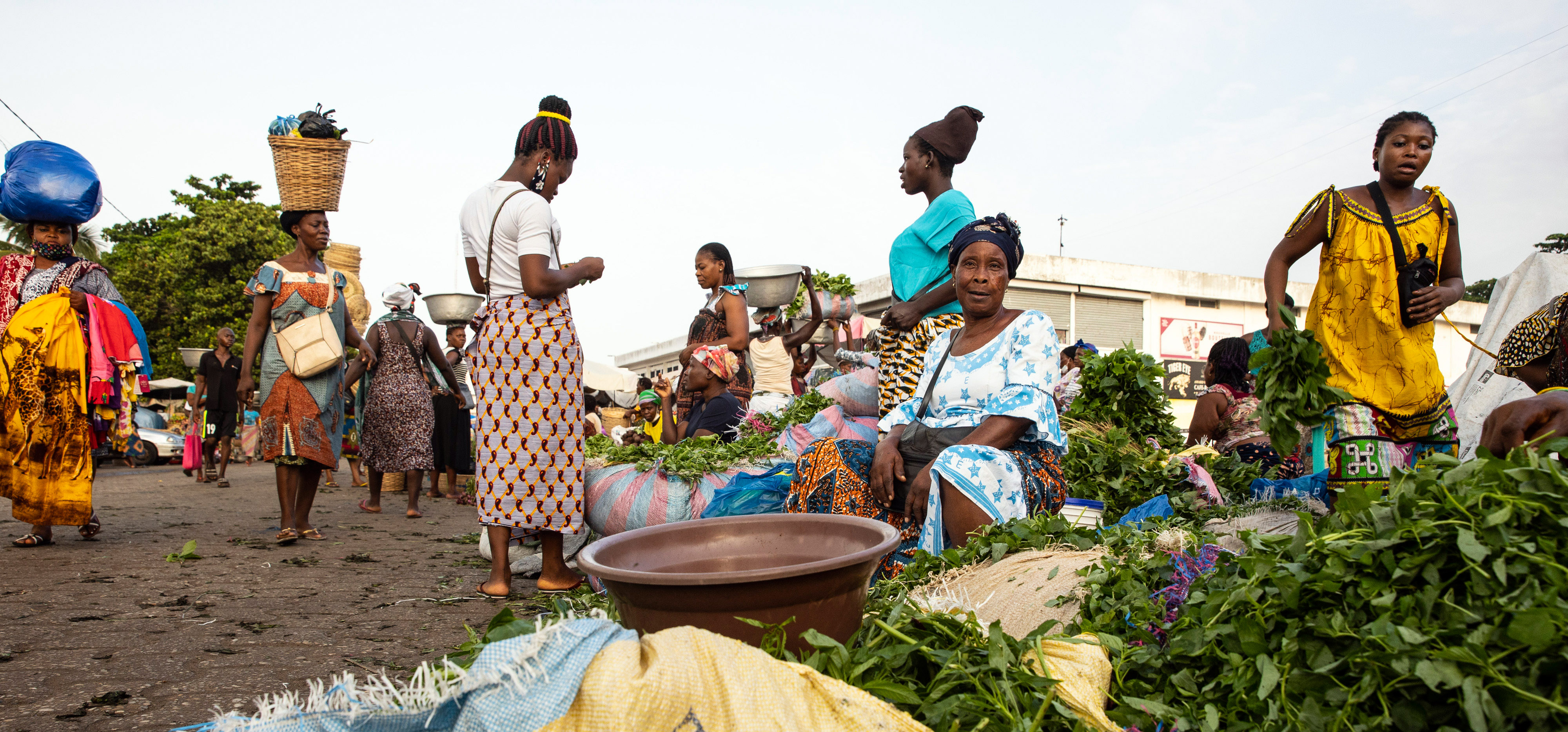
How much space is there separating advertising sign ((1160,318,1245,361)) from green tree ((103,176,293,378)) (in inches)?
932

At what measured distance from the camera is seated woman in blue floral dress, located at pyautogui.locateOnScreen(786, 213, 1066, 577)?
2.85 metres

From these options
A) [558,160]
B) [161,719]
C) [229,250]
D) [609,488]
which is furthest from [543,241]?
[229,250]

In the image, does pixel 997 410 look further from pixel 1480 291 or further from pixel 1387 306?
pixel 1480 291

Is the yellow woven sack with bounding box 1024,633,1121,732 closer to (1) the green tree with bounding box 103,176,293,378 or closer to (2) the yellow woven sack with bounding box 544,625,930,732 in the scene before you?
(2) the yellow woven sack with bounding box 544,625,930,732

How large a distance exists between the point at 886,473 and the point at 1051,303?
18008 mm

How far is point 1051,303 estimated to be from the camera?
20.0 meters

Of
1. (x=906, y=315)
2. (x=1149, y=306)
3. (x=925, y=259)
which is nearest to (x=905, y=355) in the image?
(x=906, y=315)

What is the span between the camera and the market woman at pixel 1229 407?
5.14m

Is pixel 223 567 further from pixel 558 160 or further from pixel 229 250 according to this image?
pixel 229 250

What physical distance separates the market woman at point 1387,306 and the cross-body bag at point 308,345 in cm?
493

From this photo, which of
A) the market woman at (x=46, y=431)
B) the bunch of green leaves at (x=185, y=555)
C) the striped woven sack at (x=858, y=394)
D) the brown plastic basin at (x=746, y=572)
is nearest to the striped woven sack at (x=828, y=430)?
the striped woven sack at (x=858, y=394)

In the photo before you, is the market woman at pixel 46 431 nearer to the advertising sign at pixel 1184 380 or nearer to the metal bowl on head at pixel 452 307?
the metal bowl on head at pixel 452 307

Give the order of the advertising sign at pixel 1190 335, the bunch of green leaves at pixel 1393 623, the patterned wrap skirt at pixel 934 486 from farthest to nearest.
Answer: the advertising sign at pixel 1190 335 → the patterned wrap skirt at pixel 934 486 → the bunch of green leaves at pixel 1393 623

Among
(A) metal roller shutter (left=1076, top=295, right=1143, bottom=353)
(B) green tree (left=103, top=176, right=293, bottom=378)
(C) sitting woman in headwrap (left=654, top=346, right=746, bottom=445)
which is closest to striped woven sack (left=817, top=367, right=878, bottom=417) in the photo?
(C) sitting woman in headwrap (left=654, top=346, right=746, bottom=445)
